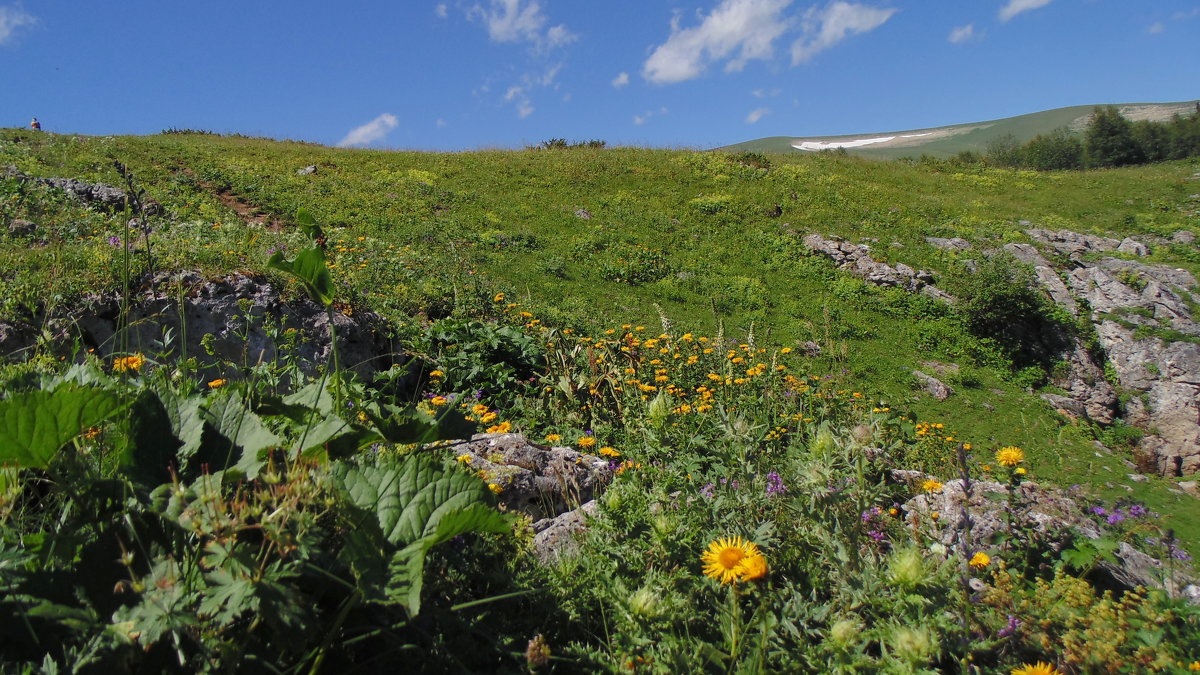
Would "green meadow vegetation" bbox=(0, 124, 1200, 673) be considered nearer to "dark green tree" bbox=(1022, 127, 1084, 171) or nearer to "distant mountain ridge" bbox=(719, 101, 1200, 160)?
"dark green tree" bbox=(1022, 127, 1084, 171)

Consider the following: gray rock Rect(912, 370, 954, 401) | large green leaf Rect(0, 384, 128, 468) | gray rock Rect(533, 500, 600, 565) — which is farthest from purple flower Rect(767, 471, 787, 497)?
gray rock Rect(912, 370, 954, 401)

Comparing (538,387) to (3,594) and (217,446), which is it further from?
(3,594)

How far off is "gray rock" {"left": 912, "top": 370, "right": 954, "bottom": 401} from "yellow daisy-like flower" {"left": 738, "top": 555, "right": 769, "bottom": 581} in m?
10.1

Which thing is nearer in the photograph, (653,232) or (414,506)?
(414,506)

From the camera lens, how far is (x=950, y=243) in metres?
16.2

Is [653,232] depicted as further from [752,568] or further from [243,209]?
[752,568]

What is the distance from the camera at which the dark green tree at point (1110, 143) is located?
34.9 m

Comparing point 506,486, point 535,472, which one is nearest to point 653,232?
point 535,472

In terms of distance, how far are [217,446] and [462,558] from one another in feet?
2.33

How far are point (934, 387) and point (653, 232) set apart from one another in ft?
27.3

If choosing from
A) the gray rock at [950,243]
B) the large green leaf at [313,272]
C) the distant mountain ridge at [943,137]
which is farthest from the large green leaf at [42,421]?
the distant mountain ridge at [943,137]

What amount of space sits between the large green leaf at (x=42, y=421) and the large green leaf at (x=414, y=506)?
540 millimetres

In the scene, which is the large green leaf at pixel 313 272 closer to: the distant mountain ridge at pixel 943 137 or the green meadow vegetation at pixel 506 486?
the green meadow vegetation at pixel 506 486

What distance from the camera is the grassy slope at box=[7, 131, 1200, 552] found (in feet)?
26.8
